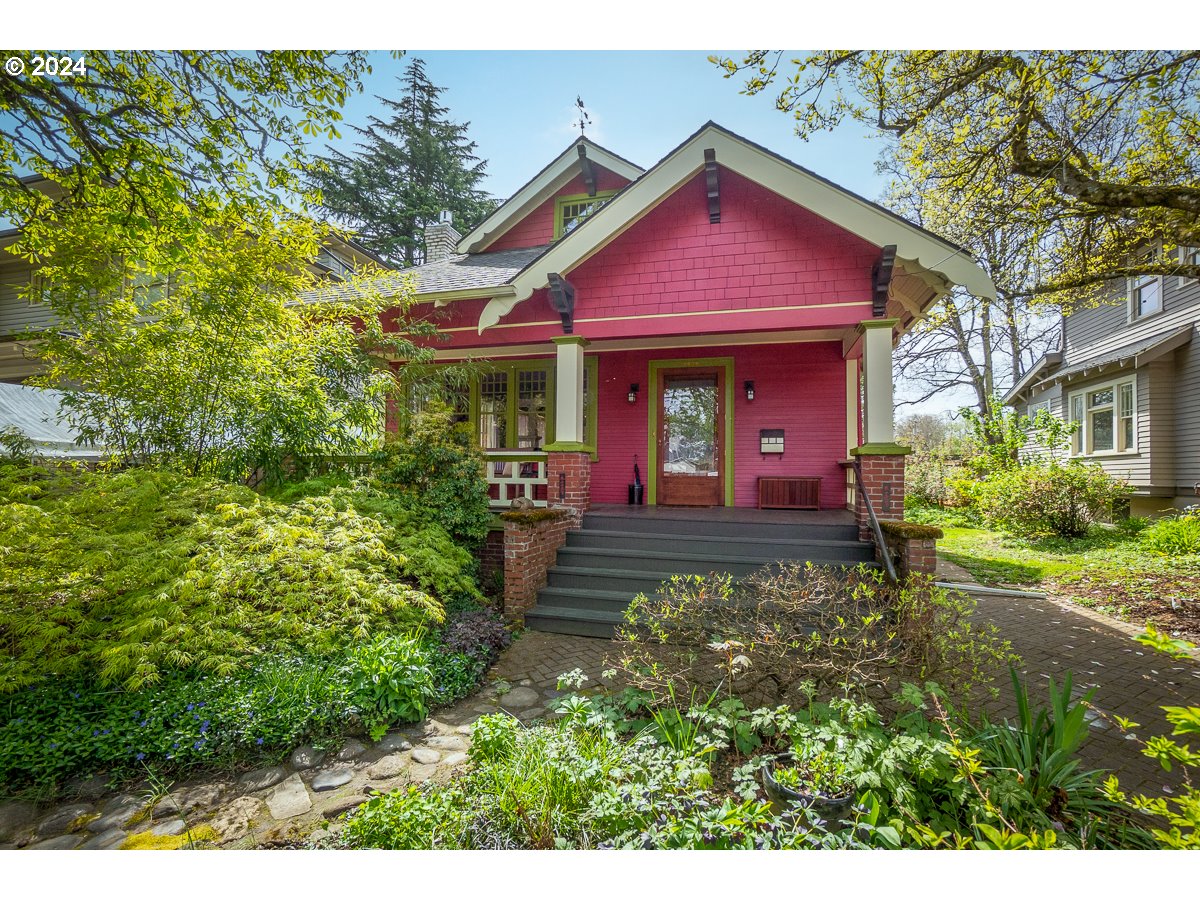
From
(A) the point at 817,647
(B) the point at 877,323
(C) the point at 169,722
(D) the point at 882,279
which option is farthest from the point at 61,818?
(D) the point at 882,279

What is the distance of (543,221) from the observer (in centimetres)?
906

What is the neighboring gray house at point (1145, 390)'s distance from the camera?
10.1m

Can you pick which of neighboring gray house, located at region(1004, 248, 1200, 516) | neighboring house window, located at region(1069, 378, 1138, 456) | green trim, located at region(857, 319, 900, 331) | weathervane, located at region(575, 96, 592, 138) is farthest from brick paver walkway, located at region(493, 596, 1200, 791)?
neighboring house window, located at region(1069, 378, 1138, 456)

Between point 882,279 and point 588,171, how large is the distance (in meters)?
5.53

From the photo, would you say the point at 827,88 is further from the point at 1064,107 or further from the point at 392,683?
the point at 392,683

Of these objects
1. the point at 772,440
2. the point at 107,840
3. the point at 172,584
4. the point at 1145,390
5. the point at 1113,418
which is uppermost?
the point at 1145,390

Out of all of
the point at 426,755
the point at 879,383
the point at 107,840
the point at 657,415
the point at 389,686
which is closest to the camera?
the point at 107,840

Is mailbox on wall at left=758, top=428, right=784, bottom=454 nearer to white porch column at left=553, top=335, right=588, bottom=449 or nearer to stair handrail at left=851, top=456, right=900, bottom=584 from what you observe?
stair handrail at left=851, top=456, right=900, bottom=584

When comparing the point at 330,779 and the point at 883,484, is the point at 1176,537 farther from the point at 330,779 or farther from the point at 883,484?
the point at 330,779
